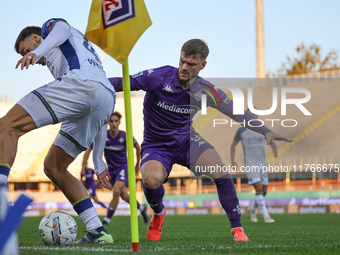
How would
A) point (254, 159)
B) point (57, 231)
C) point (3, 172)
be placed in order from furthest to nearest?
point (254, 159)
point (57, 231)
point (3, 172)

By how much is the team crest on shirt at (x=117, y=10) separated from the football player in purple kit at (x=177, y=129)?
142cm

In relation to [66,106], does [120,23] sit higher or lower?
higher

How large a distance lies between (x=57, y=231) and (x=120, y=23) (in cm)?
201

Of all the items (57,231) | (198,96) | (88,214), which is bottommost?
(57,231)

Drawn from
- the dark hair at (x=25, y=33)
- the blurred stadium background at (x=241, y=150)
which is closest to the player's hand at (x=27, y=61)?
the dark hair at (x=25, y=33)

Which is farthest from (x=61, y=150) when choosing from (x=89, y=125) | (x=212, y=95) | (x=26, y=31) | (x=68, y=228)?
(x=212, y=95)

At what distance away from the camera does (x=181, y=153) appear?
4746 mm

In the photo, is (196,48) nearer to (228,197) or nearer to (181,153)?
(181,153)

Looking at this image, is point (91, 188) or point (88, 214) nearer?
point (88, 214)

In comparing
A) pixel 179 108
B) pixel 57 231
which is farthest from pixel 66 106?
pixel 179 108

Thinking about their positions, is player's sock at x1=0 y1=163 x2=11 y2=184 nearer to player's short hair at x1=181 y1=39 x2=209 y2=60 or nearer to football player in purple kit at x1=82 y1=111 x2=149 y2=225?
player's short hair at x1=181 y1=39 x2=209 y2=60

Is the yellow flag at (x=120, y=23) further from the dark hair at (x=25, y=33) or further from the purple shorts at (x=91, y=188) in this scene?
the purple shorts at (x=91, y=188)

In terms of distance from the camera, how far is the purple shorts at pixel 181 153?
4.63 meters

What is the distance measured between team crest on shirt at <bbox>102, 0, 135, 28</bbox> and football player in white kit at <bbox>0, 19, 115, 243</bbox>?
56cm
